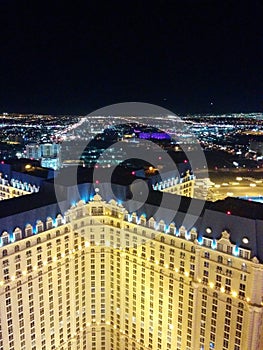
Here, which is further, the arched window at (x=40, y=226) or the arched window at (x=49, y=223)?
the arched window at (x=49, y=223)

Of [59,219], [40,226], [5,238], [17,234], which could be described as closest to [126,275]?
[59,219]

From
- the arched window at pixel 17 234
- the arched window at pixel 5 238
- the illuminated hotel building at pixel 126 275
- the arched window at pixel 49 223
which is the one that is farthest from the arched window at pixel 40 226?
the arched window at pixel 5 238

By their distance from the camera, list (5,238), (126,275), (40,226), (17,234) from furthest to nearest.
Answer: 1. (126,275)
2. (40,226)
3. (17,234)
4. (5,238)

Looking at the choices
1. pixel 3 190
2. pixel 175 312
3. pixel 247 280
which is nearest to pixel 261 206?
pixel 247 280

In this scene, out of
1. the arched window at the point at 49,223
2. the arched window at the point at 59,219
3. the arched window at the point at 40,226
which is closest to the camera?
the arched window at the point at 40,226

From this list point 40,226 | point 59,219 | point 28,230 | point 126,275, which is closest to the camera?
point 28,230

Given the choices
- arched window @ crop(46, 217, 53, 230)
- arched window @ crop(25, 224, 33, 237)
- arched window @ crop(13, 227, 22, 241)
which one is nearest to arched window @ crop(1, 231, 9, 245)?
arched window @ crop(13, 227, 22, 241)

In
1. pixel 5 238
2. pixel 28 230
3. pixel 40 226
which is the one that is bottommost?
pixel 5 238

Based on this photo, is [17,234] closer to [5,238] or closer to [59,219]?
[5,238]

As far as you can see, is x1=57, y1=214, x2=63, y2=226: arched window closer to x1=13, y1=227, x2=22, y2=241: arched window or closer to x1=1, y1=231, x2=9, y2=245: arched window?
x1=13, y1=227, x2=22, y2=241: arched window

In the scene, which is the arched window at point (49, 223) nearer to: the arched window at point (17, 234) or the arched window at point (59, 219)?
the arched window at point (59, 219)
